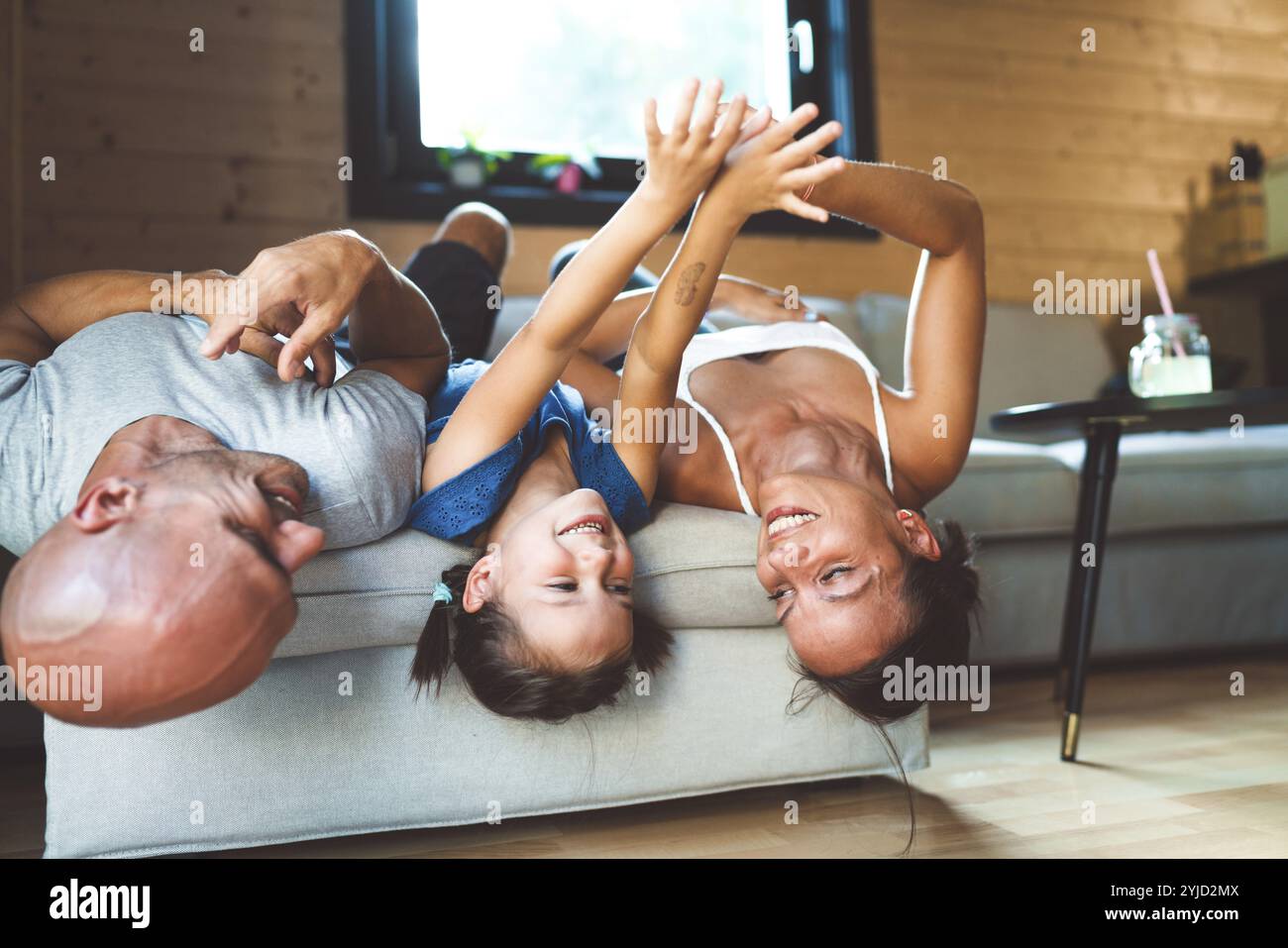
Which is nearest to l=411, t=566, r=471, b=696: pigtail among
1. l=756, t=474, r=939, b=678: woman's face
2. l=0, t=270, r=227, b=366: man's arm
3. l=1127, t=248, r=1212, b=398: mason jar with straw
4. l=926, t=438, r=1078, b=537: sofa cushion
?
l=756, t=474, r=939, b=678: woman's face

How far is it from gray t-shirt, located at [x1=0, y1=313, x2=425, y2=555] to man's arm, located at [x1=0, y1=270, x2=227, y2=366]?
0.09 m

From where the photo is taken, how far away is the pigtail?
50.9 inches

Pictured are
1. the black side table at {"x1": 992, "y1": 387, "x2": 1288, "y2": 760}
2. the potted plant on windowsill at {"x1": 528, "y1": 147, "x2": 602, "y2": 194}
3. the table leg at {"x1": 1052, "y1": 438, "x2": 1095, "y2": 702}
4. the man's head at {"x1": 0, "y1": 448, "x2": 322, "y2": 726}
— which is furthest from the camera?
the potted plant on windowsill at {"x1": 528, "y1": 147, "x2": 602, "y2": 194}

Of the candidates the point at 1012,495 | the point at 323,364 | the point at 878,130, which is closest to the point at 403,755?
the point at 323,364

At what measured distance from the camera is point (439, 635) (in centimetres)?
130

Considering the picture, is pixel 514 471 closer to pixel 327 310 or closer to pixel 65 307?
pixel 327 310

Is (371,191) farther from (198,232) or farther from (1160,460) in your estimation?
(1160,460)

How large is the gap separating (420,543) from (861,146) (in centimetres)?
268

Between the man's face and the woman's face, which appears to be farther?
the woman's face

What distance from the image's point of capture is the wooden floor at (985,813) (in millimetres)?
1290

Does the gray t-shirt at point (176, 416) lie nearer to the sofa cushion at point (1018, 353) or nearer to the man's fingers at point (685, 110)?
the man's fingers at point (685, 110)

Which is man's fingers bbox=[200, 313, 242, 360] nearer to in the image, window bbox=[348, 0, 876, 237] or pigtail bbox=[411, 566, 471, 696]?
pigtail bbox=[411, 566, 471, 696]

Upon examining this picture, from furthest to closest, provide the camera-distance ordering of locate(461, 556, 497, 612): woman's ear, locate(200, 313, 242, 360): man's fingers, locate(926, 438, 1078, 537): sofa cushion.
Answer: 1. locate(926, 438, 1078, 537): sofa cushion
2. locate(461, 556, 497, 612): woman's ear
3. locate(200, 313, 242, 360): man's fingers

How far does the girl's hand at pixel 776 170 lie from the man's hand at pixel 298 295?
415 mm
